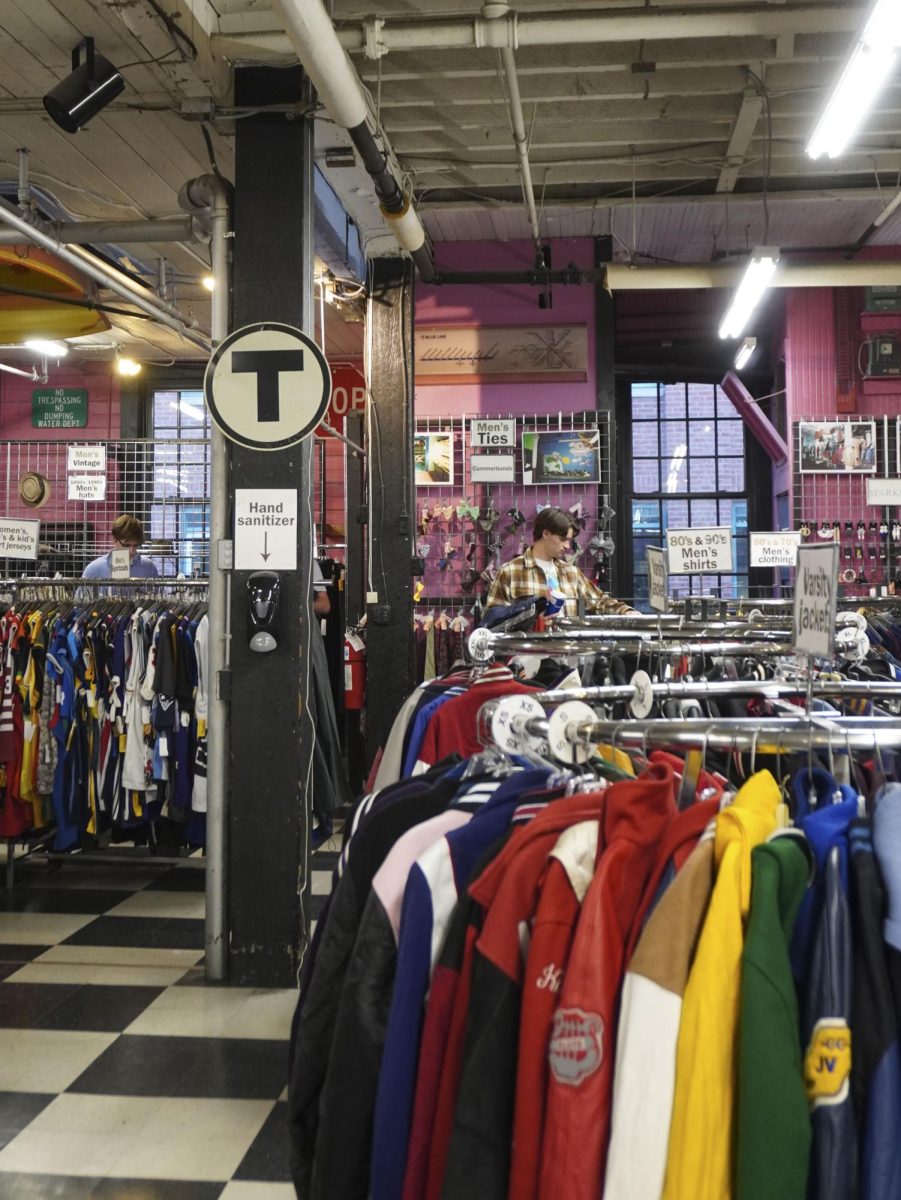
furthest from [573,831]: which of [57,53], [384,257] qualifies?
[384,257]

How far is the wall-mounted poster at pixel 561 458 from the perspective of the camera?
761 centimetres

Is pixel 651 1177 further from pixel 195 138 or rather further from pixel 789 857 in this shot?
pixel 195 138

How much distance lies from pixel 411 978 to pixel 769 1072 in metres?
0.47

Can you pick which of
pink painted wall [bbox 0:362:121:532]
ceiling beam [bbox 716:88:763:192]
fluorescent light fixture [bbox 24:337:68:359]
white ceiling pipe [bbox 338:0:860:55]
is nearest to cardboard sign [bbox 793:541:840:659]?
white ceiling pipe [bbox 338:0:860:55]

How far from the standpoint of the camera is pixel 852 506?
8.22 meters

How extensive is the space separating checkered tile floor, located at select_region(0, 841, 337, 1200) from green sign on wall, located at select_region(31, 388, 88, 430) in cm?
781

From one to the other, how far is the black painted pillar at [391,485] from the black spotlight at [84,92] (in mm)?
3196

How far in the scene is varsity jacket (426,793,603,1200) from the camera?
1213 mm

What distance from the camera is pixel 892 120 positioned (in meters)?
5.57

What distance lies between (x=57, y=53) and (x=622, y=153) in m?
3.22

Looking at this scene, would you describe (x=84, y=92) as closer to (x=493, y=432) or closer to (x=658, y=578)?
(x=658, y=578)

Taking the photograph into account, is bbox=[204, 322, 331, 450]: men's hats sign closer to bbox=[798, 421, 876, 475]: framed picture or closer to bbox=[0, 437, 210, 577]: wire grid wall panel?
bbox=[798, 421, 876, 475]: framed picture

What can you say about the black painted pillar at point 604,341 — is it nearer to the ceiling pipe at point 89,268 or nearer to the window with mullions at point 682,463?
the window with mullions at point 682,463

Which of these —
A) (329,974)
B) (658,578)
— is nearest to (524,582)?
(658,578)
